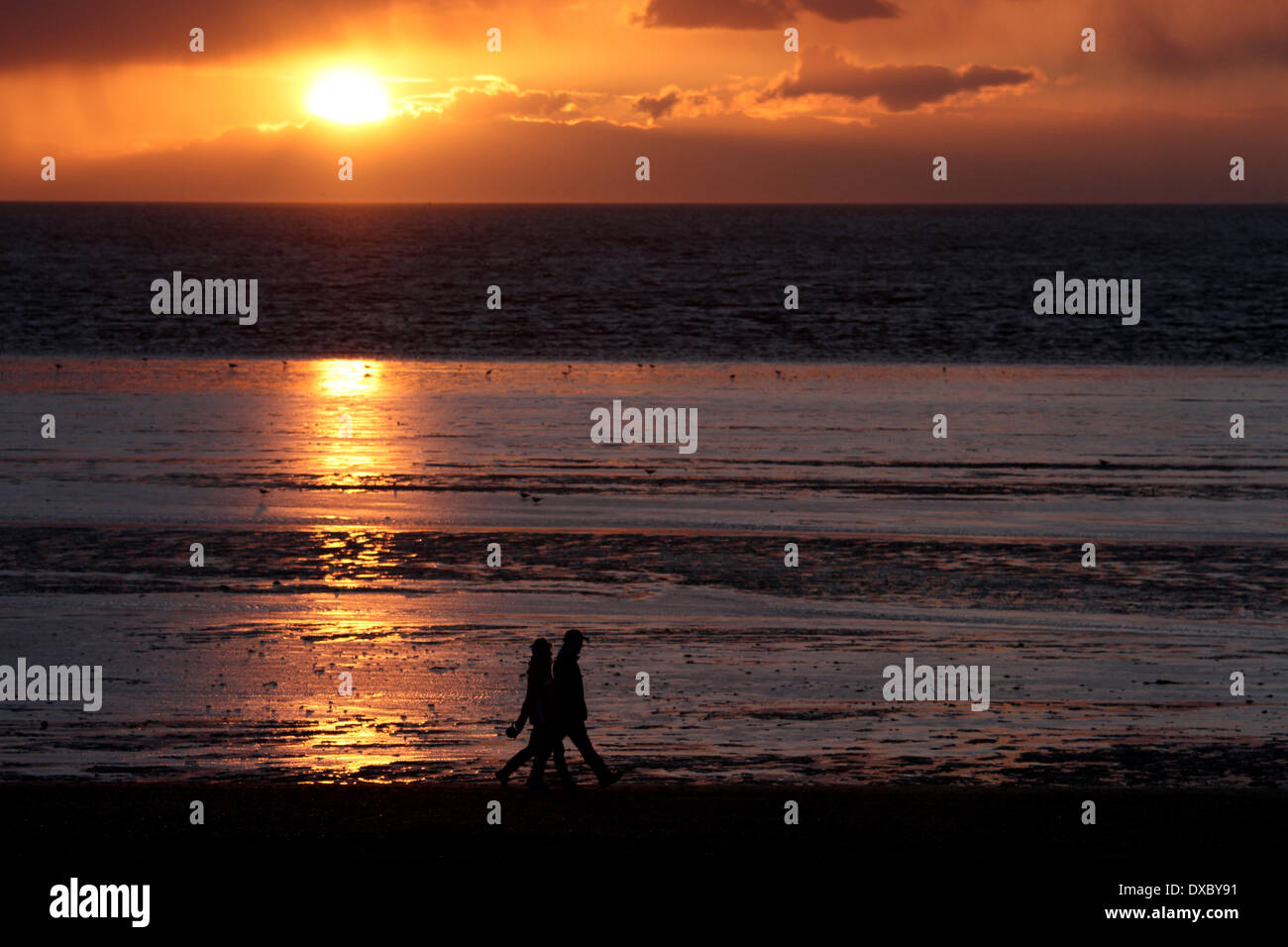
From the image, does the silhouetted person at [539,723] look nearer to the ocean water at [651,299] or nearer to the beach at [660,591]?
the beach at [660,591]

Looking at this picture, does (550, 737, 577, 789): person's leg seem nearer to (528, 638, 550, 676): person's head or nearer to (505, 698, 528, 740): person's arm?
(505, 698, 528, 740): person's arm

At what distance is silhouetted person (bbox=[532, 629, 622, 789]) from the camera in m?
10.8

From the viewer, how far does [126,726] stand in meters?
12.5

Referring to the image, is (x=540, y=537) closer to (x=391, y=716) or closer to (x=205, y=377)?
(x=391, y=716)

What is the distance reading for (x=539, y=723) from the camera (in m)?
10.8

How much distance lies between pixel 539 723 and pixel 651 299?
61278 millimetres

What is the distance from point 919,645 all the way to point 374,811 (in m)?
6.69

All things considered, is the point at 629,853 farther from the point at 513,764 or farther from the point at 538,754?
the point at 513,764

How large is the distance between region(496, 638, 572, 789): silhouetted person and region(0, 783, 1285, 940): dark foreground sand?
17cm

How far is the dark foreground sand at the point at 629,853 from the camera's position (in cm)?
908

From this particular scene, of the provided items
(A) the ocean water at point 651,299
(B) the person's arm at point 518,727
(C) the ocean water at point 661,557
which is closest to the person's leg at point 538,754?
(B) the person's arm at point 518,727

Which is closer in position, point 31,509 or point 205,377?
point 31,509

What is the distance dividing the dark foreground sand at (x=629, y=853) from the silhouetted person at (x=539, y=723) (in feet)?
0.57
